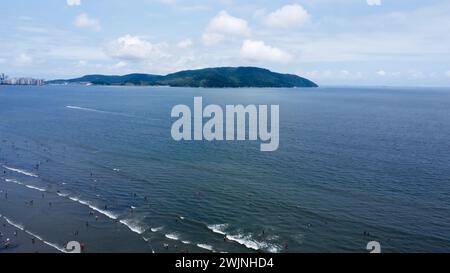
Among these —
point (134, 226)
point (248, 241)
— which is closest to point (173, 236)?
point (134, 226)

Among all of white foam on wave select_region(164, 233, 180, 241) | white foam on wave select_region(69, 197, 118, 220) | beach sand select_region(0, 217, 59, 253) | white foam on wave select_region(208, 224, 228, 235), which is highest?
white foam on wave select_region(69, 197, 118, 220)

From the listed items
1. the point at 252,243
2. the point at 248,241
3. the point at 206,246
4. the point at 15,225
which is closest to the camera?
the point at 206,246

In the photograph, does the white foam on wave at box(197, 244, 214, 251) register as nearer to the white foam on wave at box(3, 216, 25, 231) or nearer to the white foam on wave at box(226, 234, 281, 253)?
the white foam on wave at box(226, 234, 281, 253)

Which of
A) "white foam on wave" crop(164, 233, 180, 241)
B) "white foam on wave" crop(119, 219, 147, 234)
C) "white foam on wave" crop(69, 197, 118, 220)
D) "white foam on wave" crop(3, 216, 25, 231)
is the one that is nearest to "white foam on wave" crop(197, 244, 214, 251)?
"white foam on wave" crop(164, 233, 180, 241)

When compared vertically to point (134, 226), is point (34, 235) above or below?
below

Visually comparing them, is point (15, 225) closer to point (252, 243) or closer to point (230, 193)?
point (230, 193)

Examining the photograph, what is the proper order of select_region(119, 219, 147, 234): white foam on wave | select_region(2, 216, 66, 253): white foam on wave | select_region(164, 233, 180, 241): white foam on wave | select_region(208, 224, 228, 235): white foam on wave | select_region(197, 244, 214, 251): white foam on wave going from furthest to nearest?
select_region(119, 219, 147, 234): white foam on wave < select_region(208, 224, 228, 235): white foam on wave < select_region(164, 233, 180, 241): white foam on wave < select_region(2, 216, 66, 253): white foam on wave < select_region(197, 244, 214, 251): white foam on wave

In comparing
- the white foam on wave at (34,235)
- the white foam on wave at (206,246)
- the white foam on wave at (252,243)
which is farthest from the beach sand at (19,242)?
the white foam on wave at (252,243)

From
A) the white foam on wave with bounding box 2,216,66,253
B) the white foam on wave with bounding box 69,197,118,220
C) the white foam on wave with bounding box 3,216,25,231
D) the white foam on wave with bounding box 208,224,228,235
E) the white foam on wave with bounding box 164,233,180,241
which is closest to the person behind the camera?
the white foam on wave with bounding box 2,216,66,253
